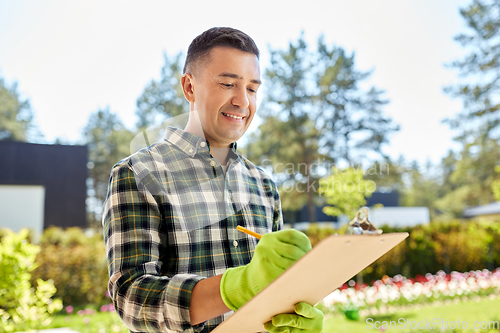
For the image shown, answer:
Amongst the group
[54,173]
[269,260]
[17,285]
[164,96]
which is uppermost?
[164,96]

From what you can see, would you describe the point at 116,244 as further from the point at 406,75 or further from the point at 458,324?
the point at 406,75

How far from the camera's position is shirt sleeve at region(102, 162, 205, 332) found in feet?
2.04

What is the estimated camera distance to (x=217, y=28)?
92cm

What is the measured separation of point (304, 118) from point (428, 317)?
7580 millimetres

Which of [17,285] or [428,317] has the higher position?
[17,285]

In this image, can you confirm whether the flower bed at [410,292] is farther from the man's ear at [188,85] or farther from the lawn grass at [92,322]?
the man's ear at [188,85]

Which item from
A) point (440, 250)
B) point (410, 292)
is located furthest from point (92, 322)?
point (440, 250)

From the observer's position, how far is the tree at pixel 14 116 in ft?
43.2

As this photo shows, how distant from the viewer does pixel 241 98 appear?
90 centimetres

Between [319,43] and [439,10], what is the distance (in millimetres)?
6192

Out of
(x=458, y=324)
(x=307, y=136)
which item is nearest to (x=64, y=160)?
(x=307, y=136)

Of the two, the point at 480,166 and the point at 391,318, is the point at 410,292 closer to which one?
the point at 391,318

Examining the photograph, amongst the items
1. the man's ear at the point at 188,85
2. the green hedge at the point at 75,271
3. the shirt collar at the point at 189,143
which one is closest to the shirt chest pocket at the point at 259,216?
the shirt collar at the point at 189,143

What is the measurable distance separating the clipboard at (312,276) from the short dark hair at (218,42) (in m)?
0.55
